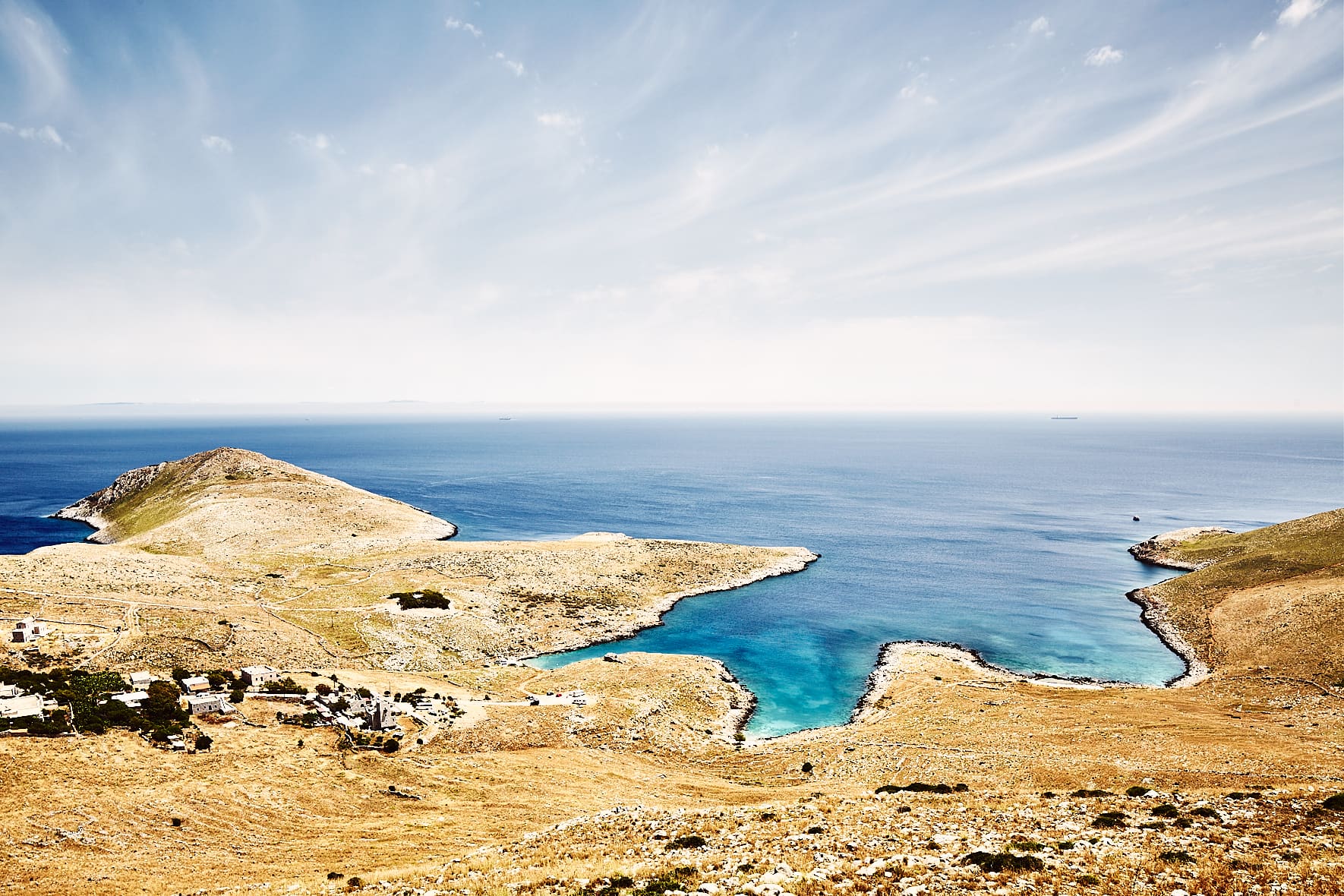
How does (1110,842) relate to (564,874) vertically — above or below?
above

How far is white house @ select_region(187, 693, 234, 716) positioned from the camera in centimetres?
4744

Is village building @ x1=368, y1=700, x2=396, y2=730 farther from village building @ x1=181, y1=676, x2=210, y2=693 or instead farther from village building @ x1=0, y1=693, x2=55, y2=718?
village building @ x1=0, y1=693, x2=55, y2=718

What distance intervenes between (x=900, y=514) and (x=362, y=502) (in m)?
141

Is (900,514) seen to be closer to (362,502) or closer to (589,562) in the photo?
(589,562)

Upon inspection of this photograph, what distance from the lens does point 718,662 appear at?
75.3 metres

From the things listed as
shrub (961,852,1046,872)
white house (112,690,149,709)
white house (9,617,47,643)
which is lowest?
white house (112,690,149,709)

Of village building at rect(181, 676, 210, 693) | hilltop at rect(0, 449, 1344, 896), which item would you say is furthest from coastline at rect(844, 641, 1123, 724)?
village building at rect(181, 676, 210, 693)

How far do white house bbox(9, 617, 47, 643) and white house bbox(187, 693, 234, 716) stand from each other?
25.0 m

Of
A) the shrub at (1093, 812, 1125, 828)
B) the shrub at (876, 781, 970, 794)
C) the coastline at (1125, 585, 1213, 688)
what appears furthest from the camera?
the coastline at (1125, 585, 1213, 688)

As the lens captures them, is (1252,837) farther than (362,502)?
No

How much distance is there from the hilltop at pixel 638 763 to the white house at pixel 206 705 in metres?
2.63

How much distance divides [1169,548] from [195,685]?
15736 cm

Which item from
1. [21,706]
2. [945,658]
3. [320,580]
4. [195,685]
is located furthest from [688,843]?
[320,580]

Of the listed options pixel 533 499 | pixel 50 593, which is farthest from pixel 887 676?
pixel 533 499
